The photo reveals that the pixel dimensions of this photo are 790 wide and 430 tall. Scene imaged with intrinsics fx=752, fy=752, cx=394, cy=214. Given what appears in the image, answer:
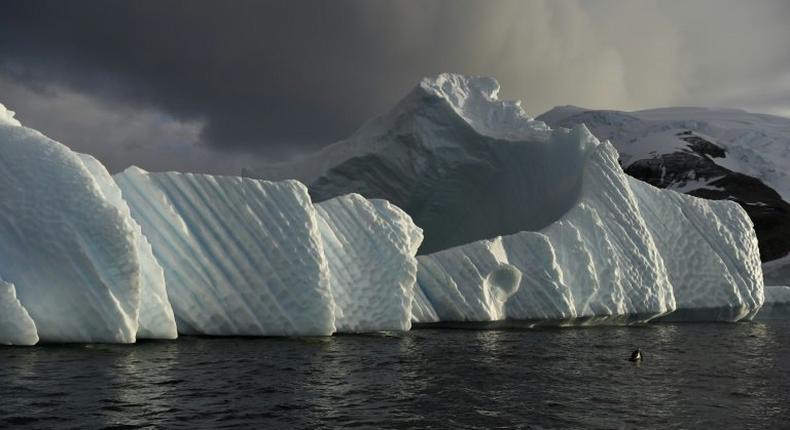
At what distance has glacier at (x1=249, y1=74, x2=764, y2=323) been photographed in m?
19.5

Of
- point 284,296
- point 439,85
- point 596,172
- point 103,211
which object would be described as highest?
point 439,85

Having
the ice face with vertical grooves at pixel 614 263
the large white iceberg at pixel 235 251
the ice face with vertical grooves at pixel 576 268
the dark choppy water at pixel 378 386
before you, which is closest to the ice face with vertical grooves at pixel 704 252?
the ice face with vertical grooves at pixel 614 263

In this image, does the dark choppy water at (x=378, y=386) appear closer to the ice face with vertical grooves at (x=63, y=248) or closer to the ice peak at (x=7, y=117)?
the ice face with vertical grooves at (x=63, y=248)

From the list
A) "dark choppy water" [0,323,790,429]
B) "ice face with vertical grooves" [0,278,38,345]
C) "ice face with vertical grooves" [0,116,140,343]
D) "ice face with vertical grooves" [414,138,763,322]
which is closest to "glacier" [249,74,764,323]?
"ice face with vertical grooves" [414,138,763,322]

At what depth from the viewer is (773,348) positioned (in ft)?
56.9

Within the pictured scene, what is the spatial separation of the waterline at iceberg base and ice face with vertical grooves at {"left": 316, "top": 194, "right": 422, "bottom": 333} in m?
0.04

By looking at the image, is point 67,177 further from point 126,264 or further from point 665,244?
point 665,244

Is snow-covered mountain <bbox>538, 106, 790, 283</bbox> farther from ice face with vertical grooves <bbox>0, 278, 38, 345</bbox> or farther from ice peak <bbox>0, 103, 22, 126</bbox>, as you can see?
ice face with vertical grooves <bbox>0, 278, 38, 345</bbox>

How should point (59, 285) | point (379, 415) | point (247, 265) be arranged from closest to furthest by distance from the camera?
1. point (379, 415)
2. point (59, 285)
3. point (247, 265)

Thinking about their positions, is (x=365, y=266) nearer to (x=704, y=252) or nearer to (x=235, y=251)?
(x=235, y=251)

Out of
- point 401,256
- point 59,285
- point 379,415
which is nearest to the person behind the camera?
point 379,415

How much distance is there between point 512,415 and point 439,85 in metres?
19.6

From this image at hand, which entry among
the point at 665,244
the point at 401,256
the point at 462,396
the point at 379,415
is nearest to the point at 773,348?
the point at 665,244

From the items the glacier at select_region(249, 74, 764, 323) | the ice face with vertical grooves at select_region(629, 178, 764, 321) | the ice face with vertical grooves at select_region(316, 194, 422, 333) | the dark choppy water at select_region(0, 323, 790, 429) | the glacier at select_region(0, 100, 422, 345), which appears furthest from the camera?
the ice face with vertical grooves at select_region(629, 178, 764, 321)
